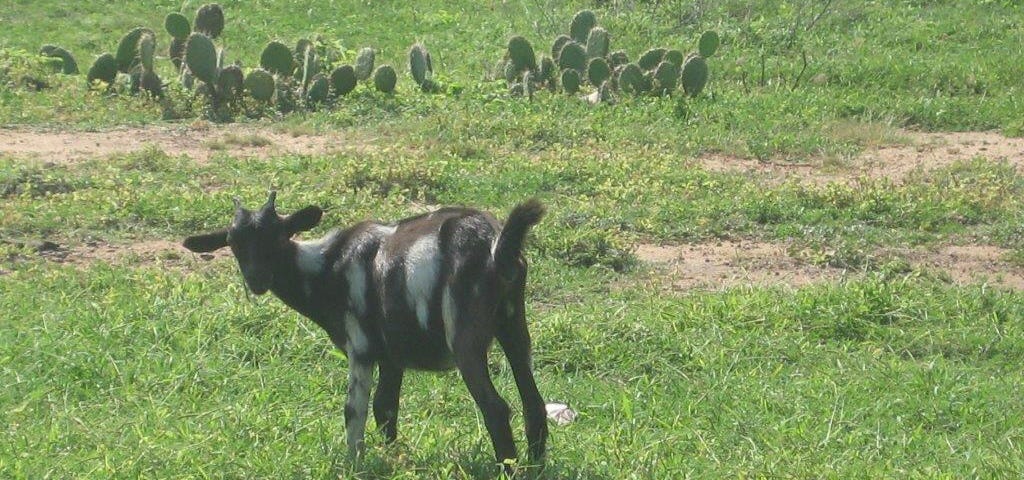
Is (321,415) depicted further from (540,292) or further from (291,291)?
(540,292)

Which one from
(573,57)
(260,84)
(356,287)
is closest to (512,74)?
(573,57)

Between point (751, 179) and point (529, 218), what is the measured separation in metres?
6.80

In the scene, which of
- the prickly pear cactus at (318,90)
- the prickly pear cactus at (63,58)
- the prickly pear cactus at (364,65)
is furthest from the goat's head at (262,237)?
the prickly pear cactus at (63,58)

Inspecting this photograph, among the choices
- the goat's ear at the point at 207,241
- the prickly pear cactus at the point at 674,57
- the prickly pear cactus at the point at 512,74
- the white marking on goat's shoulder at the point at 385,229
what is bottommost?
the prickly pear cactus at the point at 512,74

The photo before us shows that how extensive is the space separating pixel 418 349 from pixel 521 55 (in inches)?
387

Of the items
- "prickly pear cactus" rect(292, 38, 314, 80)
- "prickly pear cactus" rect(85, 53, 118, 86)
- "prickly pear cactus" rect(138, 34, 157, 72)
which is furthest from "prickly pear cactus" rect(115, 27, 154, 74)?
"prickly pear cactus" rect(292, 38, 314, 80)

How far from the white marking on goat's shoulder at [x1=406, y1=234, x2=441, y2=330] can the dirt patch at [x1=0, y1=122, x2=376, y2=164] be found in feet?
22.7

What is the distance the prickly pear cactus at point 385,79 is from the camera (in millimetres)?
14680

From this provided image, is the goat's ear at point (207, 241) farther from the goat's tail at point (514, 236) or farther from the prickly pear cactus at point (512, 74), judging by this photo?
the prickly pear cactus at point (512, 74)

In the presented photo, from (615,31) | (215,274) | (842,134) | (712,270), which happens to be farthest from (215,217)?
(615,31)

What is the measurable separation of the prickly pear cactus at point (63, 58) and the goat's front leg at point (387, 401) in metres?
11.0

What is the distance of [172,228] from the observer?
10250mm

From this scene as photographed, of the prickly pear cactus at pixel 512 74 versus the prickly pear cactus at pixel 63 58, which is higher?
the prickly pear cactus at pixel 63 58

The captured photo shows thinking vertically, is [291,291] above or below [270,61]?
above
